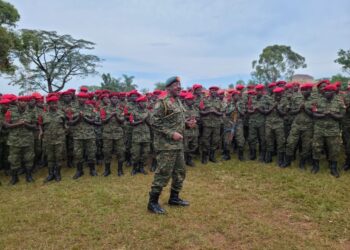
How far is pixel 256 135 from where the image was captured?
349 inches

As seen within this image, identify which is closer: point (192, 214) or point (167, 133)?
point (167, 133)

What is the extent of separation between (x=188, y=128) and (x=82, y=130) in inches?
113

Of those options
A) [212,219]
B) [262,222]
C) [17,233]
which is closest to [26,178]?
[17,233]

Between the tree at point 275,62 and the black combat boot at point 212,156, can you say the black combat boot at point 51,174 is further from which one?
the tree at point 275,62

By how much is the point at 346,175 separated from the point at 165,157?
477cm

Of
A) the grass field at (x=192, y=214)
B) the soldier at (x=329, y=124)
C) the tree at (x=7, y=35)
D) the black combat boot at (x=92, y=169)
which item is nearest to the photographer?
the grass field at (x=192, y=214)

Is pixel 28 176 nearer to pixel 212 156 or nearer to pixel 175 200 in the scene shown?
pixel 175 200

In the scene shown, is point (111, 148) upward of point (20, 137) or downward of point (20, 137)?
downward

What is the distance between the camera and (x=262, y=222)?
481 cm

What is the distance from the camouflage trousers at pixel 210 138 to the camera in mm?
9008

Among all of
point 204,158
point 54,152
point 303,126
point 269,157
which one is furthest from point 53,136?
point 303,126

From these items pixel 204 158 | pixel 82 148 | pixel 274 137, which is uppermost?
pixel 274 137

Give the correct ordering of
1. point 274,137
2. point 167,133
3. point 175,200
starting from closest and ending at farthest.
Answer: point 167,133 → point 175,200 → point 274,137

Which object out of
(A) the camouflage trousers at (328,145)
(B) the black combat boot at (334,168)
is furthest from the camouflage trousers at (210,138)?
(B) the black combat boot at (334,168)
